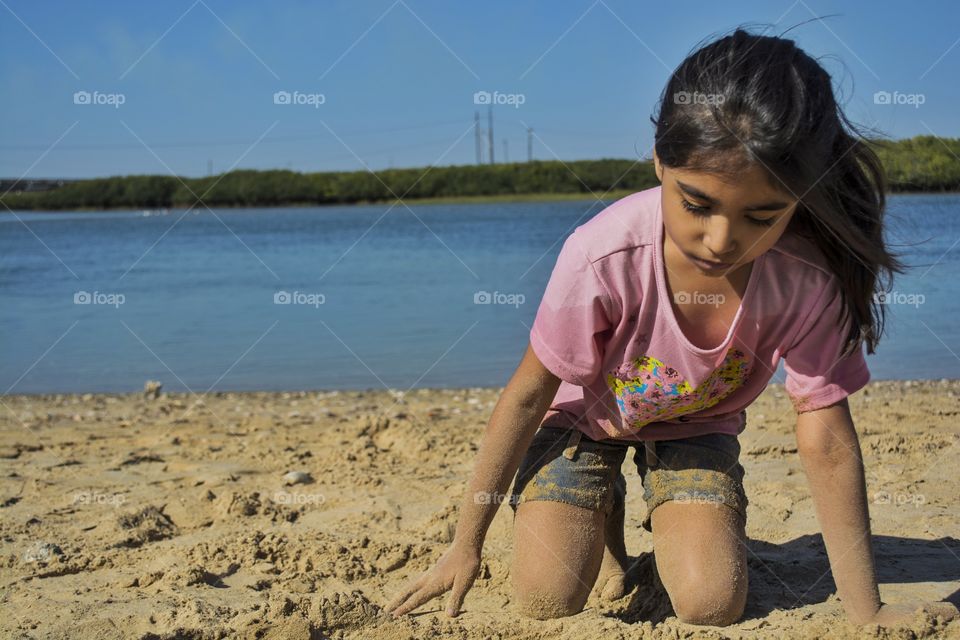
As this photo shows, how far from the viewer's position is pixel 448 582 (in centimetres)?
239

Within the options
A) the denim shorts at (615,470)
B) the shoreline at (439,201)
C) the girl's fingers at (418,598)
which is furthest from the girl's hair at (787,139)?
the shoreline at (439,201)

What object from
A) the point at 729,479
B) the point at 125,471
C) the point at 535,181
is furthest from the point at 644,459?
the point at 535,181

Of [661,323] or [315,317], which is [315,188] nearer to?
[315,317]

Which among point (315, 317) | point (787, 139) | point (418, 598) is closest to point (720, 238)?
point (787, 139)

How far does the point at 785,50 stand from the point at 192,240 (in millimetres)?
24952

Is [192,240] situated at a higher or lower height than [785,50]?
higher

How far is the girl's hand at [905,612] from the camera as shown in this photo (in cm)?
223

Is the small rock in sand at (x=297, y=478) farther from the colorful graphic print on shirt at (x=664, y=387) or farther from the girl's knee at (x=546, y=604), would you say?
the colorful graphic print on shirt at (x=664, y=387)

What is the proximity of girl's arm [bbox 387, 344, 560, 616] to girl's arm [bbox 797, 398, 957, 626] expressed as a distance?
0.67 meters

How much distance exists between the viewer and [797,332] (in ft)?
7.68

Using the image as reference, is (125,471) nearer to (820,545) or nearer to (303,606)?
(303,606)

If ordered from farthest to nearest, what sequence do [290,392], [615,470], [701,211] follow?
[290,392] < [615,470] < [701,211]

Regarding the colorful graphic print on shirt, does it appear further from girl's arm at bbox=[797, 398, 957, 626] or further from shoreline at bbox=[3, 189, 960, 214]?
shoreline at bbox=[3, 189, 960, 214]

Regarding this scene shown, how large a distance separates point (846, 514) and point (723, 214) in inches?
33.4
